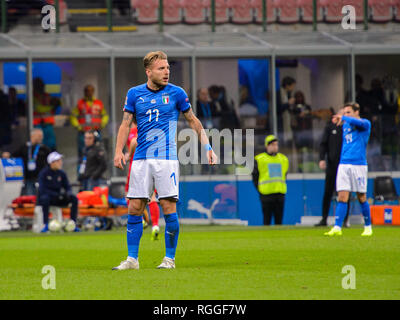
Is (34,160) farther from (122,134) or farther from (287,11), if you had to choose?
(122,134)

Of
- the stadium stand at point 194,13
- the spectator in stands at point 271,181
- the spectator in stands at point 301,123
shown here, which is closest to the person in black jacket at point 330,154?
the spectator in stands at point 271,181

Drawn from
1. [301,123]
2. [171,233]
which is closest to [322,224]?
[301,123]

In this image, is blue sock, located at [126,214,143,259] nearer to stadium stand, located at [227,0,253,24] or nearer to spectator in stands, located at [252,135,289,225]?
spectator in stands, located at [252,135,289,225]

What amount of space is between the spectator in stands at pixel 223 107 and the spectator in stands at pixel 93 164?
150 inches

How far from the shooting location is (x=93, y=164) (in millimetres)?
21391

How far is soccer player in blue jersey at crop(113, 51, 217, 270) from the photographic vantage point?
9.97 m

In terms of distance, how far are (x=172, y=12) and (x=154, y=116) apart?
16663mm

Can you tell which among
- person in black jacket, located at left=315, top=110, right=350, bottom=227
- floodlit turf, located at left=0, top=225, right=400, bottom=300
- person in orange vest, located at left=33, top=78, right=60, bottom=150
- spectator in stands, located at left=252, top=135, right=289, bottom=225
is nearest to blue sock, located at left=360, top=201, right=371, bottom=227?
floodlit turf, located at left=0, top=225, right=400, bottom=300

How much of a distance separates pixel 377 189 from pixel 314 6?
6.65 meters

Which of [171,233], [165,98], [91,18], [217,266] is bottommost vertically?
[217,266]
